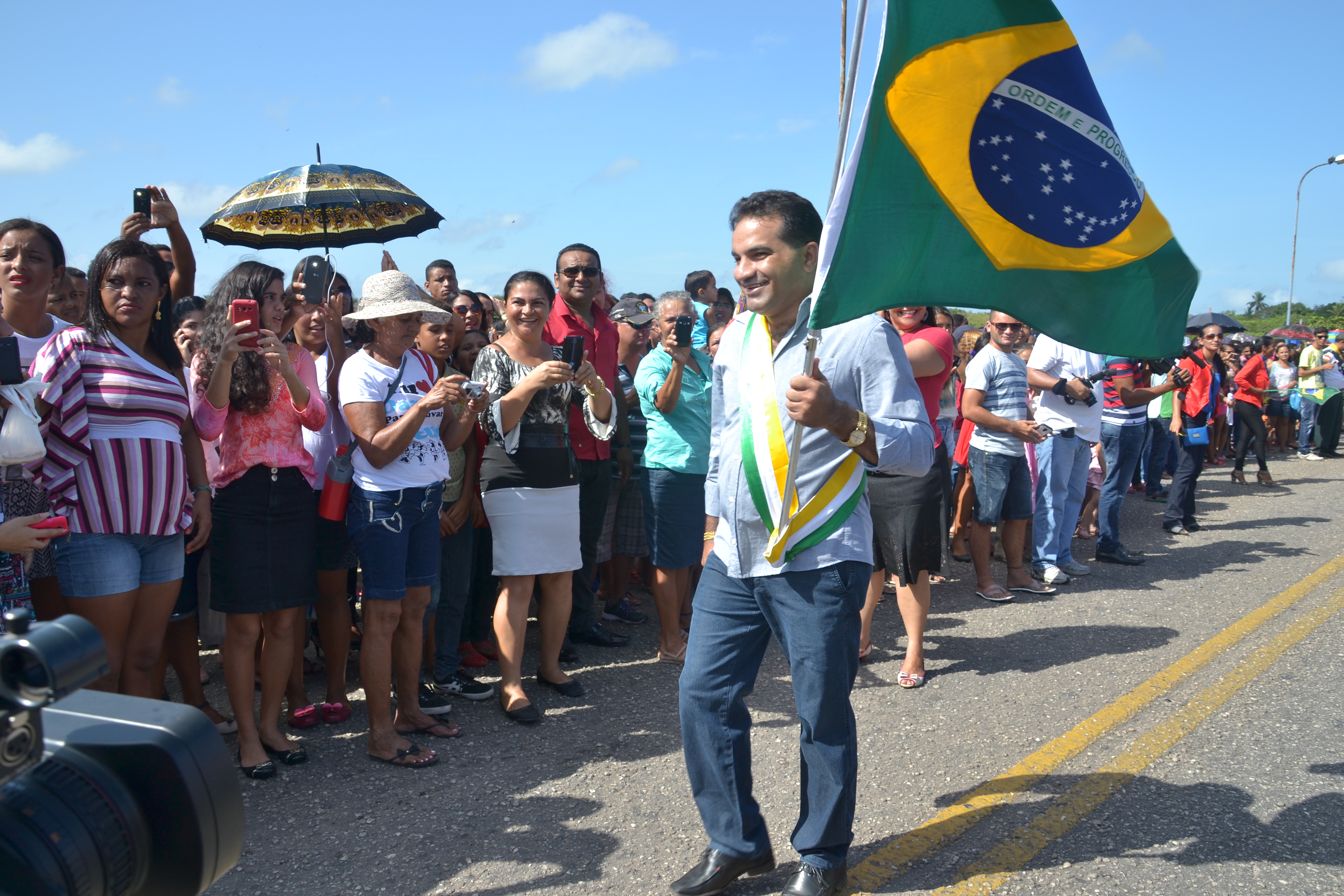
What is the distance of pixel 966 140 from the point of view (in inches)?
119

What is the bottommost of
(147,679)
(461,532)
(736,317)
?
(147,679)

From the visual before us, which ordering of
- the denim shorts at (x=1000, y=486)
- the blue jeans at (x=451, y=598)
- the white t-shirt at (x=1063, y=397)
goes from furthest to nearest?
the white t-shirt at (x=1063, y=397) < the denim shorts at (x=1000, y=486) < the blue jeans at (x=451, y=598)

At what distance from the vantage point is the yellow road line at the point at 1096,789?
3.08m

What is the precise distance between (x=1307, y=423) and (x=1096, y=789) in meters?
14.7

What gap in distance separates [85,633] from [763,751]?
3248 mm

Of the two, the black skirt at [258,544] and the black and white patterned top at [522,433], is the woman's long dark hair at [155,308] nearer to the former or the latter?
the black skirt at [258,544]

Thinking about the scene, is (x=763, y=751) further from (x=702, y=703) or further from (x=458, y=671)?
(x=458, y=671)

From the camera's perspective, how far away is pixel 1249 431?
12.4 meters

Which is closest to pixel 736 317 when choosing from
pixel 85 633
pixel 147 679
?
pixel 85 633

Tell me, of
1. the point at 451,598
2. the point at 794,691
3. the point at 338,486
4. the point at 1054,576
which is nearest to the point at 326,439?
the point at 338,486

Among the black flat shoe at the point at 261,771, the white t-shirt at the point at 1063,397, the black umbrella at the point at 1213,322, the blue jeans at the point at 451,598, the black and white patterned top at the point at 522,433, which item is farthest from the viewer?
the black umbrella at the point at 1213,322

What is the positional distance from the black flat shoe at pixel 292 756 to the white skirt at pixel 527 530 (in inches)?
A: 45.0

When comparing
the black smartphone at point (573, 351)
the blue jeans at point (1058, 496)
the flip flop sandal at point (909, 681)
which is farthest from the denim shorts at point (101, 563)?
the blue jeans at point (1058, 496)

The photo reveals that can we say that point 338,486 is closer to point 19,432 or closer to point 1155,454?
point 19,432
